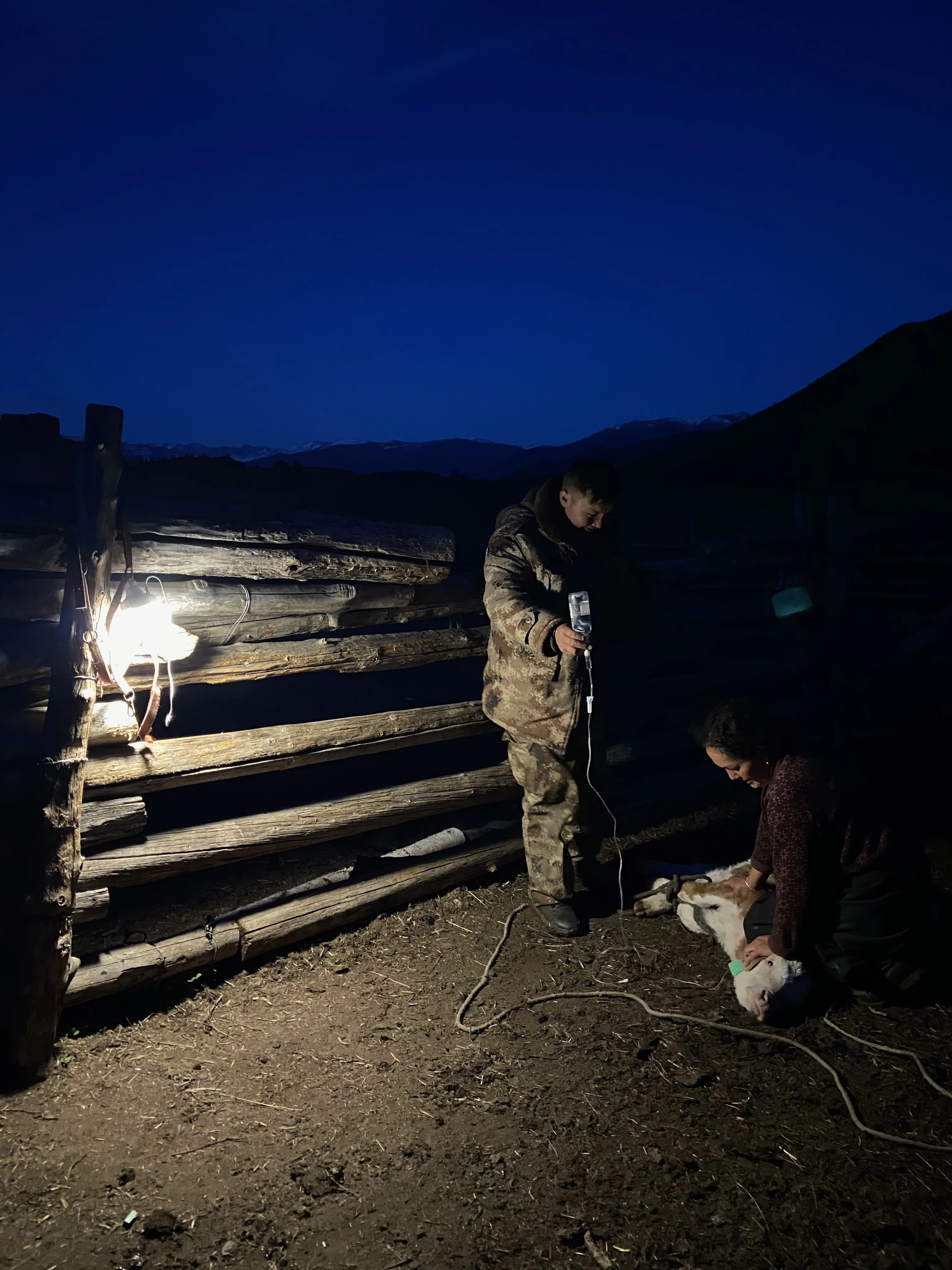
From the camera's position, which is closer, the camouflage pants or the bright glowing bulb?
the bright glowing bulb

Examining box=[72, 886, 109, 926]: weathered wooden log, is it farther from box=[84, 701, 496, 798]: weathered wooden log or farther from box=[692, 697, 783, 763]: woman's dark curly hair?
box=[692, 697, 783, 763]: woman's dark curly hair

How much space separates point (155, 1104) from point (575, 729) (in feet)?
8.92

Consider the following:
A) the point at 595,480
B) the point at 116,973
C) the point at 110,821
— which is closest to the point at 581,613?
the point at 595,480

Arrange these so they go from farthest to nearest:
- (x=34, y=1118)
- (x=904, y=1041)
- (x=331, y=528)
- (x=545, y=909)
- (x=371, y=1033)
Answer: (x=545, y=909) → (x=331, y=528) → (x=371, y=1033) → (x=904, y=1041) → (x=34, y=1118)

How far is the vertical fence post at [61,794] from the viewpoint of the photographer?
323cm

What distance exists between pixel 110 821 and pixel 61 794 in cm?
50

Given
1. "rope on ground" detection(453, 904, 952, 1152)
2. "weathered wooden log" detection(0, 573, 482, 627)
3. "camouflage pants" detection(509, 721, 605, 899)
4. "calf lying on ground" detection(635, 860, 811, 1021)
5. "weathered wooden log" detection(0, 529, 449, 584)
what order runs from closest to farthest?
"rope on ground" detection(453, 904, 952, 1152)
"weathered wooden log" detection(0, 529, 449, 584)
"weathered wooden log" detection(0, 573, 482, 627)
"calf lying on ground" detection(635, 860, 811, 1021)
"camouflage pants" detection(509, 721, 605, 899)

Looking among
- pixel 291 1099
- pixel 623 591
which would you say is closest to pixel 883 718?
pixel 623 591

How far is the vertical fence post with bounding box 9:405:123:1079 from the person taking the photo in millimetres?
3232

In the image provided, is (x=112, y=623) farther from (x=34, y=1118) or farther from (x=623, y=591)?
(x=623, y=591)

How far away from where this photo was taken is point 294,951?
4363 mm

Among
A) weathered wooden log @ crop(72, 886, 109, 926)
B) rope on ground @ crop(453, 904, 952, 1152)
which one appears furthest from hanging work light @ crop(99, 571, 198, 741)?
rope on ground @ crop(453, 904, 952, 1152)

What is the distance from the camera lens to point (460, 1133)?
301cm

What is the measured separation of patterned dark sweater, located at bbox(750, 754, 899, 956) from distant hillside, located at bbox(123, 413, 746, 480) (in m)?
17.1
